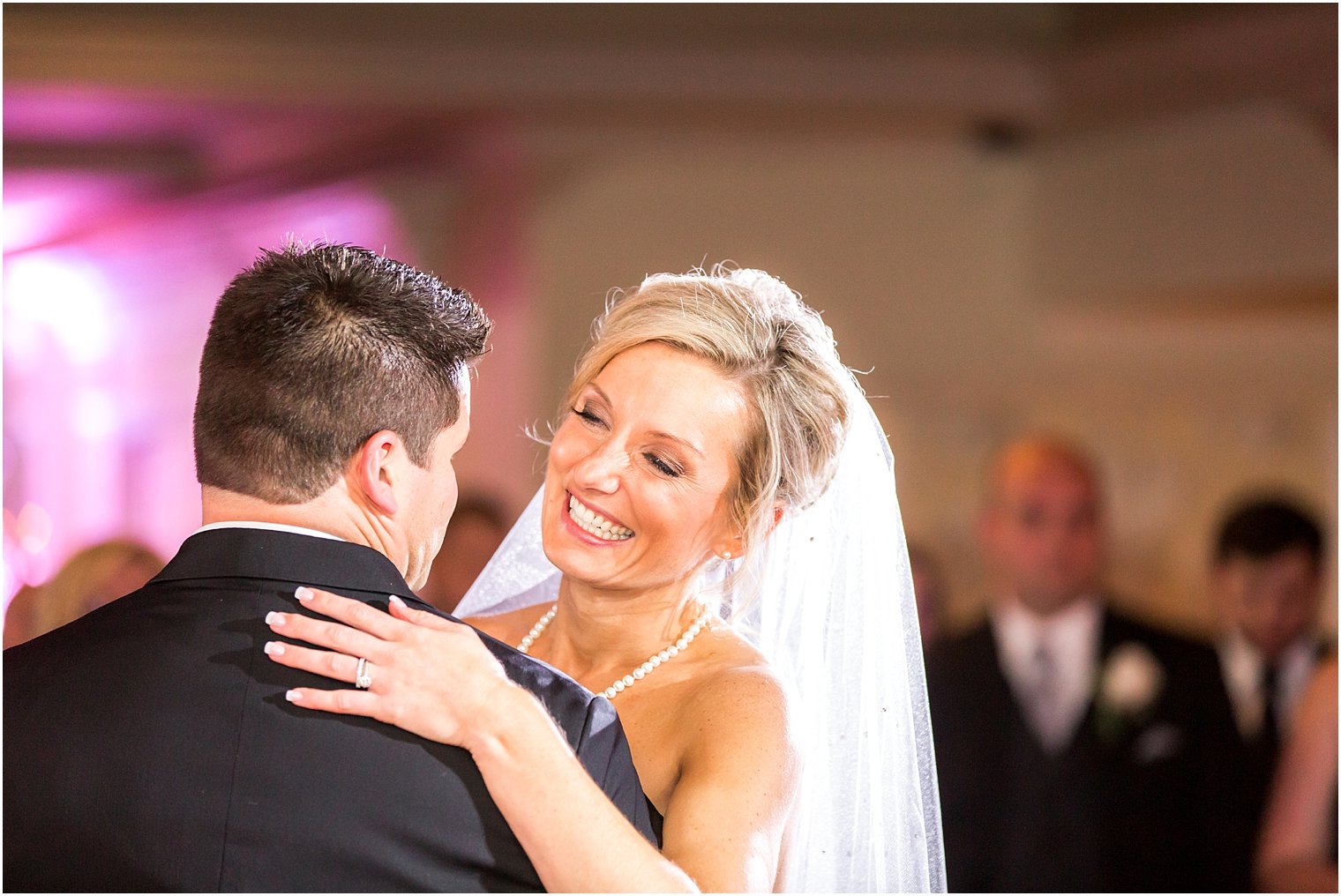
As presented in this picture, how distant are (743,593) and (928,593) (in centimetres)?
304

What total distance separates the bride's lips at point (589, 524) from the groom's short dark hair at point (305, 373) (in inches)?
24.0

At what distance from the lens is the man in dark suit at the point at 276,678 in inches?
63.3

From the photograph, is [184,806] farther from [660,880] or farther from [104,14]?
[104,14]

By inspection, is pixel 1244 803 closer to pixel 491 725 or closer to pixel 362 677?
pixel 491 725

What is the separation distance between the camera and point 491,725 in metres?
1.66

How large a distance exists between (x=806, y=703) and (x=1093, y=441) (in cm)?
607

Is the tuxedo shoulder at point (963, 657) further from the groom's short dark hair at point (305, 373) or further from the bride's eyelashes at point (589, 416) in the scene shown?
the groom's short dark hair at point (305, 373)

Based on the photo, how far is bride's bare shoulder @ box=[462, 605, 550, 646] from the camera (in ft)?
8.81

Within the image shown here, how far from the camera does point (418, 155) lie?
7.74 m

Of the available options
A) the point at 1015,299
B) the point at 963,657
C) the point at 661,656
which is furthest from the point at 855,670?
the point at 1015,299

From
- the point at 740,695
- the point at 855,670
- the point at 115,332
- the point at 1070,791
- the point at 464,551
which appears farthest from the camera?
the point at 115,332

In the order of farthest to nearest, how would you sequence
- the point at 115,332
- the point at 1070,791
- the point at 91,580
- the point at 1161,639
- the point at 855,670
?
the point at 115,332
the point at 1161,639
the point at 1070,791
the point at 91,580
the point at 855,670

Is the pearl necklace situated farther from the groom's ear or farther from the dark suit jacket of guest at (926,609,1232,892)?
the dark suit jacket of guest at (926,609,1232,892)

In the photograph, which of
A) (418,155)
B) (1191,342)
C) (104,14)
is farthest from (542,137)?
(1191,342)
